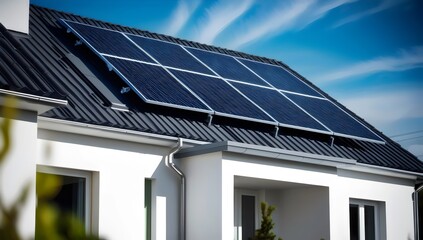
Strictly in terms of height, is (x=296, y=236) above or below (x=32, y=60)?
below

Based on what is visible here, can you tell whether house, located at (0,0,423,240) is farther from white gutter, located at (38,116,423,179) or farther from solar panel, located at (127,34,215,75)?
solar panel, located at (127,34,215,75)

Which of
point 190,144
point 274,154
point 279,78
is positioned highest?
point 279,78

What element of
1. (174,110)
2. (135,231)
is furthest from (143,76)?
(135,231)

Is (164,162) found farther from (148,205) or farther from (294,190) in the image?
(294,190)

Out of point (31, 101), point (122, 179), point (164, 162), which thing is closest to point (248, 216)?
point (164, 162)

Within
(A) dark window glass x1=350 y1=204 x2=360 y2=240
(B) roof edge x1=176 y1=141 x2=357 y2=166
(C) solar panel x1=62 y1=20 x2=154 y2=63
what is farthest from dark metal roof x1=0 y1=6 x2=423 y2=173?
(A) dark window glass x1=350 y1=204 x2=360 y2=240

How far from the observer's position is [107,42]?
15477 millimetres

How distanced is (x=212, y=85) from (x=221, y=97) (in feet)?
1.89

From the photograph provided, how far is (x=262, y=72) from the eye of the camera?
1845 cm

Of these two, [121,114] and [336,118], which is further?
[336,118]

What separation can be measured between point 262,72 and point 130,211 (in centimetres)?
726

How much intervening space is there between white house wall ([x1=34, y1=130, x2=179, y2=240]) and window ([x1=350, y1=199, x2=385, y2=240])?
4.91 metres

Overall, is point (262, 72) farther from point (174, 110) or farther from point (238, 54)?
point (174, 110)

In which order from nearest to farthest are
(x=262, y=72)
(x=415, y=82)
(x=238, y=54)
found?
(x=262, y=72) → (x=238, y=54) → (x=415, y=82)
